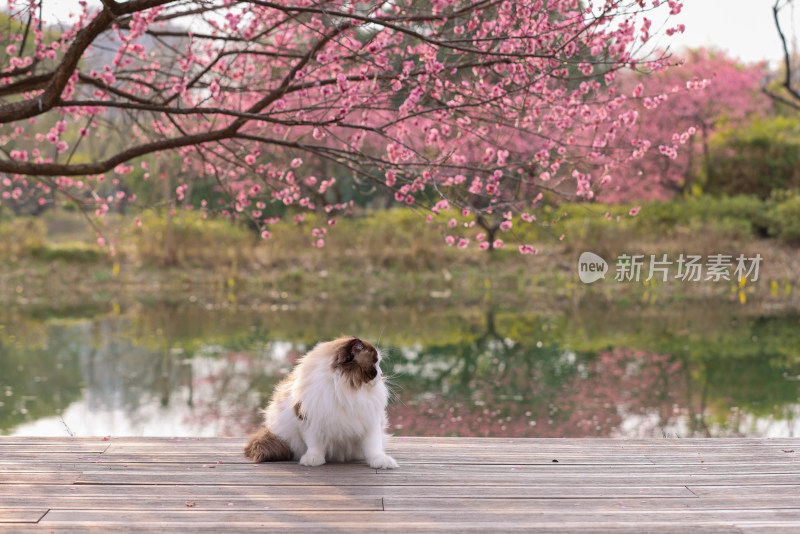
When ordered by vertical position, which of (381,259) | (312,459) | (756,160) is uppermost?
(756,160)

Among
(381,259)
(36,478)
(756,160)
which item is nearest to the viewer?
(36,478)

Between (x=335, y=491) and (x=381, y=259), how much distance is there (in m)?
12.6

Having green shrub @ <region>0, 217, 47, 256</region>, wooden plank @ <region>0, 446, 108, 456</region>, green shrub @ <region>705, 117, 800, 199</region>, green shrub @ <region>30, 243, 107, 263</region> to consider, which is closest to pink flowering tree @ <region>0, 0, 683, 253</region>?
wooden plank @ <region>0, 446, 108, 456</region>

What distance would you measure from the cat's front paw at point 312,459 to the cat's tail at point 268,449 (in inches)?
4.7

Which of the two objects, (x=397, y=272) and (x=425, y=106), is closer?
(x=425, y=106)

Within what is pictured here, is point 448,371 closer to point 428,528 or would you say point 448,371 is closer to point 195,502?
point 195,502

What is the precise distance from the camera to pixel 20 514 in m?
2.59

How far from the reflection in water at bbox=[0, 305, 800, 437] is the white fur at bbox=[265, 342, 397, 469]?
8.81 feet

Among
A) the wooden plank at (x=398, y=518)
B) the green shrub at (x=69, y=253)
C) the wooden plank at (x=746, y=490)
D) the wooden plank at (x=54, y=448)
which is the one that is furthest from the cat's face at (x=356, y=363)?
the green shrub at (x=69, y=253)

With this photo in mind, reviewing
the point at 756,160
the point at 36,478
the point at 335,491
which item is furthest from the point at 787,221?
the point at 36,478

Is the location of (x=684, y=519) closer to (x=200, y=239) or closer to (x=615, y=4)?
(x=615, y=4)

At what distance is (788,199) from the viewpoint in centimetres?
1719

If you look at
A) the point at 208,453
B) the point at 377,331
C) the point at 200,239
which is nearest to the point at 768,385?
the point at 377,331

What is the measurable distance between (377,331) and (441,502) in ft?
23.7
